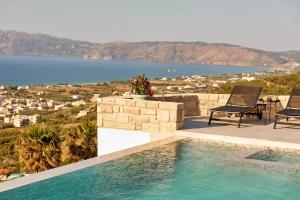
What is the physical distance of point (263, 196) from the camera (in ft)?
19.5

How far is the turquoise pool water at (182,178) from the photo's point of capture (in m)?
5.84

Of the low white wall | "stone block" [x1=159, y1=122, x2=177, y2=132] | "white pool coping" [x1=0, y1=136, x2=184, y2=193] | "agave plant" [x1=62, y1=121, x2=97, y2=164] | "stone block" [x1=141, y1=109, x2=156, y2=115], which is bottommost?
"agave plant" [x1=62, y1=121, x2=97, y2=164]

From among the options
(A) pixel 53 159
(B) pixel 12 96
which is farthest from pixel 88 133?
(B) pixel 12 96

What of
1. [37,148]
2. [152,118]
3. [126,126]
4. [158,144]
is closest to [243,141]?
[158,144]

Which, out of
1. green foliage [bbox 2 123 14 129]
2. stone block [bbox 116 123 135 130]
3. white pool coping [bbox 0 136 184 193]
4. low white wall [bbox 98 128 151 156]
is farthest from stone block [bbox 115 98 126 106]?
green foliage [bbox 2 123 14 129]

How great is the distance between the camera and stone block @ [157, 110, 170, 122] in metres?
10.1

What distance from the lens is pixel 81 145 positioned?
58.5 feet

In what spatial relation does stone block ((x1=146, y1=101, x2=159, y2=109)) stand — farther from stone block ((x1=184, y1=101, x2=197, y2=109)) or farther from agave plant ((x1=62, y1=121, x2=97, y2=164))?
agave plant ((x1=62, y1=121, x2=97, y2=164))

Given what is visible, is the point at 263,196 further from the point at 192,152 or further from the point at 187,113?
the point at 187,113

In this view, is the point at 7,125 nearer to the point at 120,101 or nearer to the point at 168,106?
the point at 120,101

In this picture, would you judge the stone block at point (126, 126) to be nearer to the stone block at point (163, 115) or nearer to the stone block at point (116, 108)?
the stone block at point (116, 108)

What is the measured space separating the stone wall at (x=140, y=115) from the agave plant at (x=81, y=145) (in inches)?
271

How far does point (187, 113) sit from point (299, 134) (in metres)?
3.59

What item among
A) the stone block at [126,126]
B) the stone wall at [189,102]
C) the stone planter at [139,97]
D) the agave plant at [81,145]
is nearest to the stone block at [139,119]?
the stone block at [126,126]
